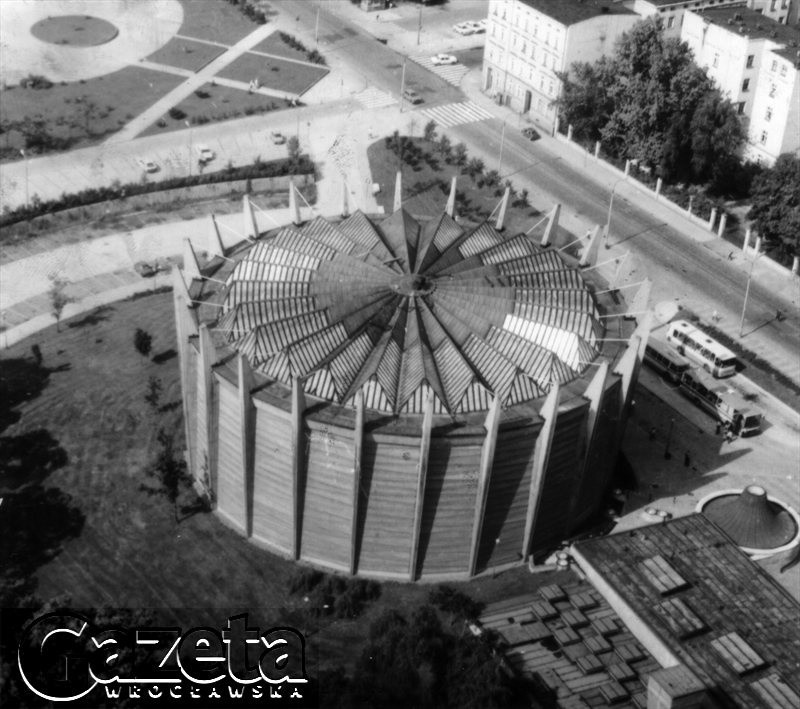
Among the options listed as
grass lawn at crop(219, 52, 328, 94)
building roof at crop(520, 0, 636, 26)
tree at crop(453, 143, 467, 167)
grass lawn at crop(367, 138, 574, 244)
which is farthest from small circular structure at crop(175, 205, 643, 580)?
grass lawn at crop(219, 52, 328, 94)

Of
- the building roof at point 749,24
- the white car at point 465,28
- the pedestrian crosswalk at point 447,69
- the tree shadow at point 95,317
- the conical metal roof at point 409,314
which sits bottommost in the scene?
the tree shadow at point 95,317

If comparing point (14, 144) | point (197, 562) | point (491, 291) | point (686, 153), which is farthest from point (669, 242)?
point (14, 144)

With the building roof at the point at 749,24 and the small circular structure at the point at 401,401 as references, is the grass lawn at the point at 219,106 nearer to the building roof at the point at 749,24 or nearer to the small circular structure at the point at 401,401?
the building roof at the point at 749,24

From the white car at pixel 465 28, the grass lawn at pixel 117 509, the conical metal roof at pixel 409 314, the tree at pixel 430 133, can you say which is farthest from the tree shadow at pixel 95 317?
the white car at pixel 465 28

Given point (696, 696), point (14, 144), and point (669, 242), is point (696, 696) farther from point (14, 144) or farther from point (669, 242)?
point (14, 144)

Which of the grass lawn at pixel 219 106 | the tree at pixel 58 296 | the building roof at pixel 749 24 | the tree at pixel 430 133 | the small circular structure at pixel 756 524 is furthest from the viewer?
the grass lawn at pixel 219 106

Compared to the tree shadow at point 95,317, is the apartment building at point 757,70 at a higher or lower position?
higher

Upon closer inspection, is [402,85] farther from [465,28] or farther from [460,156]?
[465,28]
